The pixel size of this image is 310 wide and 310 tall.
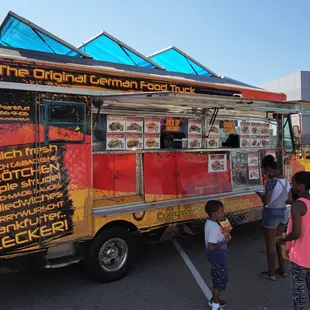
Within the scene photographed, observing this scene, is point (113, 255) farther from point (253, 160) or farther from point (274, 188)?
point (253, 160)

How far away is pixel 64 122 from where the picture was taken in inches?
150

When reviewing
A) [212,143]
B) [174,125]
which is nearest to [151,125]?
[174,125]

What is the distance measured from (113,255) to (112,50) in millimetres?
4717

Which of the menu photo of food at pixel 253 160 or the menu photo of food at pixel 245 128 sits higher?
the menu photo of food at pixel 245 128

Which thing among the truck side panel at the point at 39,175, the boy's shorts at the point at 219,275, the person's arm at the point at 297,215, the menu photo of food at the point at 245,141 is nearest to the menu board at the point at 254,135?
the menu photo of food at the point at 245,141

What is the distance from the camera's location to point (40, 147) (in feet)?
11.9

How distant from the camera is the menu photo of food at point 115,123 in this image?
448cm

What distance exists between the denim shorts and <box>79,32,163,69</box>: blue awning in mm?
4124

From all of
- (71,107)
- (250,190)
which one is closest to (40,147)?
(71,107)

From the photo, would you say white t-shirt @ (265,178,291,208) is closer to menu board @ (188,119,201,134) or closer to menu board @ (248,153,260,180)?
menu board @ (188,119,201,134)

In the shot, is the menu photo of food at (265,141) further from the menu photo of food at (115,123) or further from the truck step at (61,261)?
the truck step at (61,261)

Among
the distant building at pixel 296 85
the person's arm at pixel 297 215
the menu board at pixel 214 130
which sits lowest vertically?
the person's arm at pixel 297 215

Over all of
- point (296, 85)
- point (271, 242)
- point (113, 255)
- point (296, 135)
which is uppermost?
point (296, 85)

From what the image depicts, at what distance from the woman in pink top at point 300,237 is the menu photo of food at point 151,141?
2425mm
